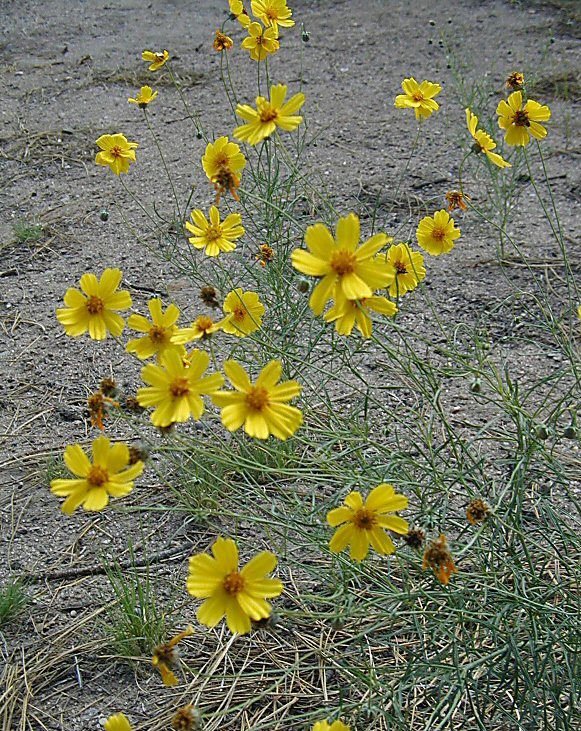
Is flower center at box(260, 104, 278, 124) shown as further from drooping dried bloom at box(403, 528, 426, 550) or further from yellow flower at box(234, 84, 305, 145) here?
drooping dried bloom at box(403, 528, 426, 550)

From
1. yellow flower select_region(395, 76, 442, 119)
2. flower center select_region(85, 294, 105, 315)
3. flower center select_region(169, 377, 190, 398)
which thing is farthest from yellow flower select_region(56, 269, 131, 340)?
yellow flower select_region(395, 76, 442, 119)

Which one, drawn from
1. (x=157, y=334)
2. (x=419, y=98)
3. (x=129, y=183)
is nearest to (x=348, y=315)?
(x=157, y=334)

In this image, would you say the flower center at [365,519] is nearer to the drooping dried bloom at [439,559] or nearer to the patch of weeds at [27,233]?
the drooping dried bloom at [439,559]

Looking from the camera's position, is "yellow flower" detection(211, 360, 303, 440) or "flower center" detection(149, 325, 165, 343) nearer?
"yellow flower" detection(211, 360, 303, 440)

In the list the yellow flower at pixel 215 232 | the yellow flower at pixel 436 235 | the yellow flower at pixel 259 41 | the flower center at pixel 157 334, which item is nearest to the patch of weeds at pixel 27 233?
the yellow flower at pixel 259 41

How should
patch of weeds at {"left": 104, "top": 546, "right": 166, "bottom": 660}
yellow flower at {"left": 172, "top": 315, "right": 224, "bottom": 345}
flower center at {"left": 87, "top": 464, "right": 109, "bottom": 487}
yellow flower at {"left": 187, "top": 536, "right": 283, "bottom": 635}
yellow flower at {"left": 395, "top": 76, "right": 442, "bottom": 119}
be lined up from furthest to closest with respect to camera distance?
1. yellow flower at {"left": 395, "top": 76, "right": 442, "bottom": 119}
2. patch of weeds at {"left": 104, "top": 546, "right": 166, "bottom": 660}
3. yellow flower at {"left": 172, "top": 315, "right": 224, "bottom": 345}
4. flower center at {"left": 87, "top": 464, "right": 109, "bottom": 487}
5. yellow flower at {"left": 187, "top": 536, "right": 283, "bottom": 635}

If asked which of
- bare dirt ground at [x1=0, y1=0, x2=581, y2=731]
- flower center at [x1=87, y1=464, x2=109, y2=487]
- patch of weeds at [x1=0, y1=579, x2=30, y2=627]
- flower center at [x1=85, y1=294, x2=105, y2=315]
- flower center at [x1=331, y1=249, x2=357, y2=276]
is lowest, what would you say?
bare dirt ground at [x1=0, y1=0, x2=581, y2=731]

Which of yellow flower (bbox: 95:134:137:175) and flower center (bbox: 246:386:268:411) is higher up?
flower center (bbox: 246:386:268:411)

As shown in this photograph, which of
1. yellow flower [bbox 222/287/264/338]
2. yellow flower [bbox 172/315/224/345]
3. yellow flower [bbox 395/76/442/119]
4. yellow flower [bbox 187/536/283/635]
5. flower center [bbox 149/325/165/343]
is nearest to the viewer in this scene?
yellow flower [bbox 187/536/283/635]
